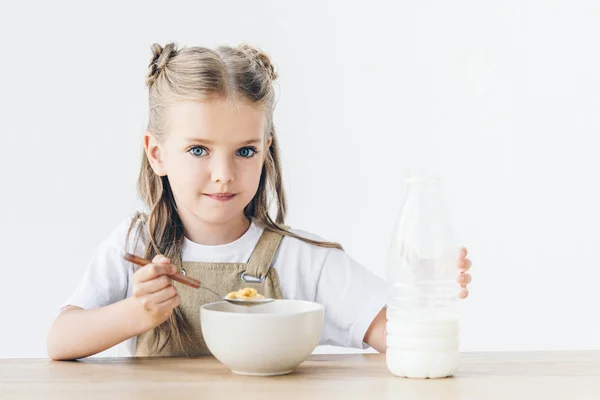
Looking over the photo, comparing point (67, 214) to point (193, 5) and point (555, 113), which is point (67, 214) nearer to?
point (193, 5)

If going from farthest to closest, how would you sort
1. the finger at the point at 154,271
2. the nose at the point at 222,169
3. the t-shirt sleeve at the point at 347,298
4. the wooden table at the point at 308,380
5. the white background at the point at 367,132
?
the white background at the point at 367,132
the t-shirt sleeve at the point at 347,298
the nose at the point at 222,169
the finger at the point at 154,271
the wooden table at the point at 308,380

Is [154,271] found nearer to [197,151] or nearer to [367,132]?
[197,151]

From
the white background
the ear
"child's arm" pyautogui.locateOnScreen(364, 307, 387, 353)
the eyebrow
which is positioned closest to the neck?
the ear

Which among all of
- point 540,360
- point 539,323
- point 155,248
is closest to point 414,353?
point 540,360

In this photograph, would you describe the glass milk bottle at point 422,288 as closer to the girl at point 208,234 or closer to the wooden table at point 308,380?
the wooden table at point 308,380

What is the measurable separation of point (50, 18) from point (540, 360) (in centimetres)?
209

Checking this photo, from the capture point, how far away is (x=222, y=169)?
133cm

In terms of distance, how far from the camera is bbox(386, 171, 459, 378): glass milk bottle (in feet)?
3.31

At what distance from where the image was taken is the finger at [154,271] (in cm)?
109

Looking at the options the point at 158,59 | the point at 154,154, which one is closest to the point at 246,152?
the point at 154,154

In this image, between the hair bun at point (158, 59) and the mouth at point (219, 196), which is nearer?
the mouth at point (219, 196)

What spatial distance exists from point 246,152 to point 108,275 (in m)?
0.36

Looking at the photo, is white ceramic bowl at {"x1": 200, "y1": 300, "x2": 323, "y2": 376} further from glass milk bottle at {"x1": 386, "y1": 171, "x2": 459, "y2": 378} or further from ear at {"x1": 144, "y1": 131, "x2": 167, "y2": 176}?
ear at {"x1": 144, "y1": 131, "x2": 167, "y2": 176}

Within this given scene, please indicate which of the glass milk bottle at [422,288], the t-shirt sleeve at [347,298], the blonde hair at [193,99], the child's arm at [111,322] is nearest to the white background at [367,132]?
the blonde hair at [193,99]
